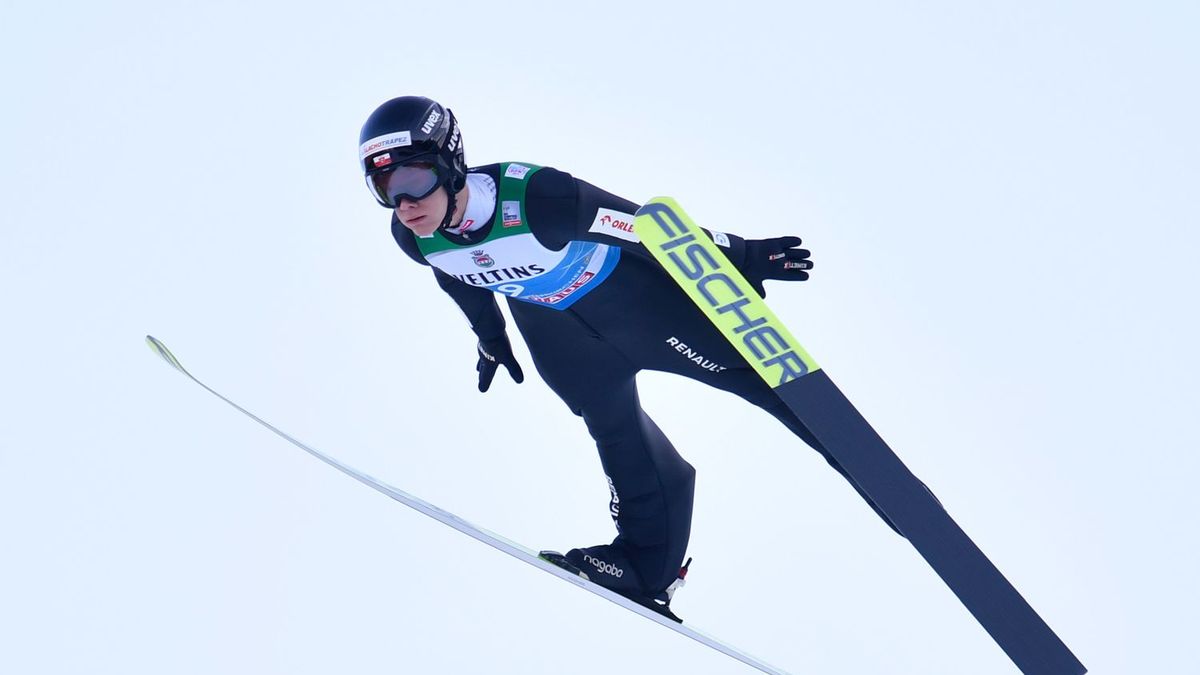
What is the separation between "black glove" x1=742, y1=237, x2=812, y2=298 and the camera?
308 centimetres

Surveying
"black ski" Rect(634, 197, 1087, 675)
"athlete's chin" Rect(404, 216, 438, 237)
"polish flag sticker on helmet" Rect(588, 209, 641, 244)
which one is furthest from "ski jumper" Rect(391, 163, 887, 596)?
"black ski" Rect(634, 197, 1087, 675)

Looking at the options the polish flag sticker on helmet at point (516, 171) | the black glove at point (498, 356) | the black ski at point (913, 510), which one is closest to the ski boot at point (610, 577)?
the black glove at point (498, 356)

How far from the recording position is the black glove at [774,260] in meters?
3.08

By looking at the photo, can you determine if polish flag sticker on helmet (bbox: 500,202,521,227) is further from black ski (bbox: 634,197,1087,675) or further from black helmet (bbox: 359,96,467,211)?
black ski (bbox: 634,197,1087,675)

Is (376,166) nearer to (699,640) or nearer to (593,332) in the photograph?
(593,332)

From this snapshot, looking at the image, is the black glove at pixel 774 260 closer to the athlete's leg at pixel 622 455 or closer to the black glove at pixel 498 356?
the athlete's leg at pixel 622 455

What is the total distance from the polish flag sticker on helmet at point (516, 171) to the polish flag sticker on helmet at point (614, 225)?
0.23 m

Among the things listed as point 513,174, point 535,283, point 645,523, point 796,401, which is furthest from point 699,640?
point 513,174

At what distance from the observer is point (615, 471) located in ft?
11.6

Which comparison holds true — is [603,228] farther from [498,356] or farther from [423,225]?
[498,356]

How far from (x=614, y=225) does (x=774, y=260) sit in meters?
0.42

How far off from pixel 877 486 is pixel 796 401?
0.93 ft

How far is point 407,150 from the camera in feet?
9.38

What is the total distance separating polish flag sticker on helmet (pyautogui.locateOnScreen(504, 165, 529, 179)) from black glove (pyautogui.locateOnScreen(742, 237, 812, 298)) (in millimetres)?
594
